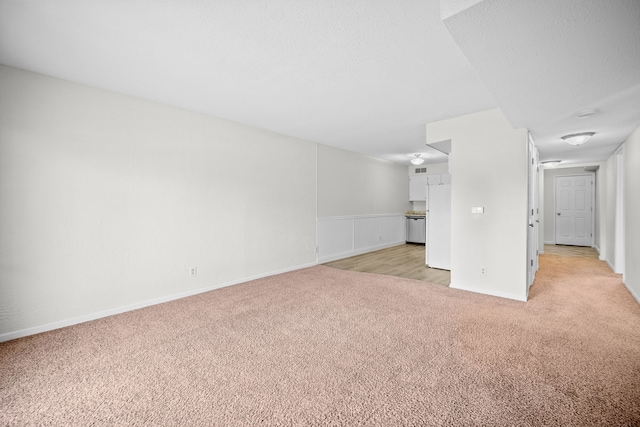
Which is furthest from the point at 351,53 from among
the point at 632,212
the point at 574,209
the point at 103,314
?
the point at 574,209

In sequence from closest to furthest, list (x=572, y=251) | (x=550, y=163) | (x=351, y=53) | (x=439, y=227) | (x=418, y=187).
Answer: (x=351, y=53), (x=439, y=227), (x=550, y=163), (x=572, y=251), (x=418, y=187)

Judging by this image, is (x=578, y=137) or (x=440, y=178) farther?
(x=440, y=178)

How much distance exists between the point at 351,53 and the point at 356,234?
16.4 feet

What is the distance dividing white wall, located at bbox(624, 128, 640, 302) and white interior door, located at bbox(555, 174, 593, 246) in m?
4.67

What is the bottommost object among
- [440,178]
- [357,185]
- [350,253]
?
[350,253]

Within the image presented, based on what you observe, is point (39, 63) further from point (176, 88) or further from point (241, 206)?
point (241, 206)

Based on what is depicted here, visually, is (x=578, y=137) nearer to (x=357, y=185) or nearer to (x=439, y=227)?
(x=439, y=227)

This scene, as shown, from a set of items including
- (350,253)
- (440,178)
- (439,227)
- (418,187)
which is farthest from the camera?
(418,187)

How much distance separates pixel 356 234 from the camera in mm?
6984

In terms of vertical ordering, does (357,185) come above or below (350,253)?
above

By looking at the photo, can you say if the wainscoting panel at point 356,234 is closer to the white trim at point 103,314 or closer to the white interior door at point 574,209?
the white trim at point 103,314

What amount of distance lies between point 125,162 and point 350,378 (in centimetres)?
327

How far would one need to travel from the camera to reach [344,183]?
6.64 m

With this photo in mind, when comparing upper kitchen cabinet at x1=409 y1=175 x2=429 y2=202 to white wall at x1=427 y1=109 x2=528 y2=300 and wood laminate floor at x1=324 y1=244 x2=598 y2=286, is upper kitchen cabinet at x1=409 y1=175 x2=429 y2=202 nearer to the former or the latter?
wood laminate floor at x1=324 y1=244 x2=598 y2=286
